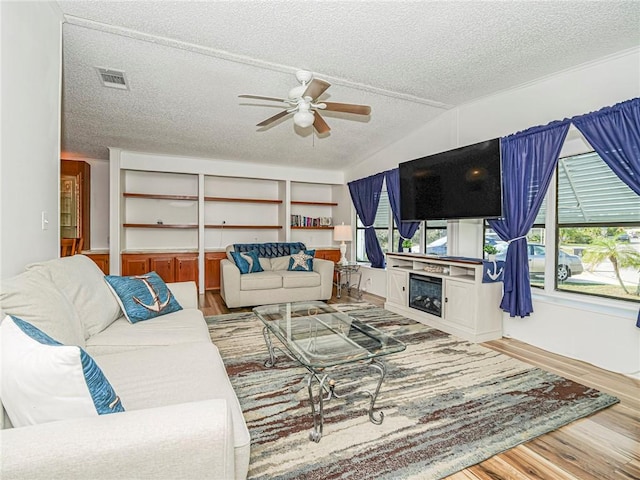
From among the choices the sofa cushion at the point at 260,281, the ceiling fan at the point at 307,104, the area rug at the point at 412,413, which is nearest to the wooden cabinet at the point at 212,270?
the sofa cushion at the point at 260,281

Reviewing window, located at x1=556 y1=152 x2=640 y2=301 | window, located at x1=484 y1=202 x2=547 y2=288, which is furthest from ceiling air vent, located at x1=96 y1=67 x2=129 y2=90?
window, located at x1=556 y1=152 x2=640 y2=301

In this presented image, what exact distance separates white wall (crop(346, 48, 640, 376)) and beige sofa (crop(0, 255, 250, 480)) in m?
3.08

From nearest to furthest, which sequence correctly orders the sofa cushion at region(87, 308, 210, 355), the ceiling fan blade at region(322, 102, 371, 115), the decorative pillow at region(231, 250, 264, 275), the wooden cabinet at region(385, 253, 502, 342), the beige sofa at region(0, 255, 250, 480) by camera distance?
the beige sofa at region(0, 255, 250, 480) → the sofa cushion at region(87, 308, 210, 355) → the ceiling fan blade at region(322, 102, 371, 115) → the wooden cabinet at region(385, 253, 502, 342) → the decorative pillow at region(231, 250, 264, 275)

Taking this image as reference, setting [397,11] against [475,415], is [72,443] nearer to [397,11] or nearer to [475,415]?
[475,415]

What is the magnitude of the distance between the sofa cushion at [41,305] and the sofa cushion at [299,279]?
315 cm

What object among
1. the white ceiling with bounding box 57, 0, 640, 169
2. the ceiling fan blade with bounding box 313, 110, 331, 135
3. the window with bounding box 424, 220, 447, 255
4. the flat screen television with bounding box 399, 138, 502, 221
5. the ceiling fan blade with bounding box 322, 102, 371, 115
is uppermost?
the white ceiling with bounding box 57, 0, 640, 169

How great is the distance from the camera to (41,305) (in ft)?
4.94

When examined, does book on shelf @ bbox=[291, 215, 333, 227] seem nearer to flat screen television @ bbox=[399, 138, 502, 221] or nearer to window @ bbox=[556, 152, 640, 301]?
flat screen television @ bbox=[399, 138, 502, 221]

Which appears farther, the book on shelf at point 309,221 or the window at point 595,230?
the book on shelf at point 309,221

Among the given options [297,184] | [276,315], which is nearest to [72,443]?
[276,315]

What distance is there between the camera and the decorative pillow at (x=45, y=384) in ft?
3.11

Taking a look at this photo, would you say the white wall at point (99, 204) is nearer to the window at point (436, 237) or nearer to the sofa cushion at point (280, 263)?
the sofa cushion at point (280, 263)

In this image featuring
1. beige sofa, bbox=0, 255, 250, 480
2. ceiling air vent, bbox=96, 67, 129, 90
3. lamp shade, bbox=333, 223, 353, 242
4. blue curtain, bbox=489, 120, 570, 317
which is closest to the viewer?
beige sofa, bbox=0, 255, 250, 480

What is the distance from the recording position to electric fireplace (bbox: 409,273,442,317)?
3.82 meters
